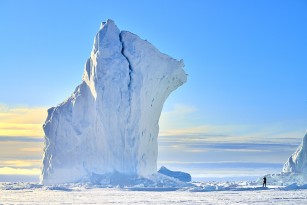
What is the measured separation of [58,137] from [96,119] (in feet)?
11.3

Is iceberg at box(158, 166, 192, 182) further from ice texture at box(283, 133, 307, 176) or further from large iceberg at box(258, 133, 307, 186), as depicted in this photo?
ice texture at box(283, 133, 307, 176)

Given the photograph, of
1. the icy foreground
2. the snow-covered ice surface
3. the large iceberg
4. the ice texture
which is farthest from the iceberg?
the snow-covered ice surface

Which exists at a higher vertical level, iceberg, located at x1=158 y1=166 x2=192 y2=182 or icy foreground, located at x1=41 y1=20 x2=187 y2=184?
icy foreground, located at x1=41 y1=20 x2=187 y2=184

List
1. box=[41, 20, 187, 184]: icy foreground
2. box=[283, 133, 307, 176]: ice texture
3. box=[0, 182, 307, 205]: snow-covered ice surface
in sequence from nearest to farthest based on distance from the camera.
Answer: box=[0, 182, 307, 205]: snow-covered ice surface → box=[41, 20, 187, 184]: icy foreground → box=[283, 133, 307, 176]: ice texture

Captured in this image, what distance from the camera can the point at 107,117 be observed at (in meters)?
39.9

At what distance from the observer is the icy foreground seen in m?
39.6

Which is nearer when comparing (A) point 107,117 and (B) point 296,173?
(A) point 107,117

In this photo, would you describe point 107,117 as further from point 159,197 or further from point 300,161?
point 300,161

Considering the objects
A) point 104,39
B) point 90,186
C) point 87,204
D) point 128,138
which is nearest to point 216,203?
point 87,204

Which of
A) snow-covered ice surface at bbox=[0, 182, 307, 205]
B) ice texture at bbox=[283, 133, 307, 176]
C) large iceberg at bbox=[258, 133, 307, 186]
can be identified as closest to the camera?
snow-covered ice surface at bbox=[0, 182, 307, 205]

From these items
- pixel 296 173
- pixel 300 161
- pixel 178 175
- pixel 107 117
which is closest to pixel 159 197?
pixel 107 117

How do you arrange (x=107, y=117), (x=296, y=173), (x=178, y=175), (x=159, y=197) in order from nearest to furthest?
(x=159, y=197) → (x=107, y=117) → (x=296, y=173) → (x=178, y=175)

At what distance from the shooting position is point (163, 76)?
138 feet

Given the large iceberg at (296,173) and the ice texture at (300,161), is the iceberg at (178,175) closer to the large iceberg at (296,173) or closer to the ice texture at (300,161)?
the large iceberg at (296,173)
